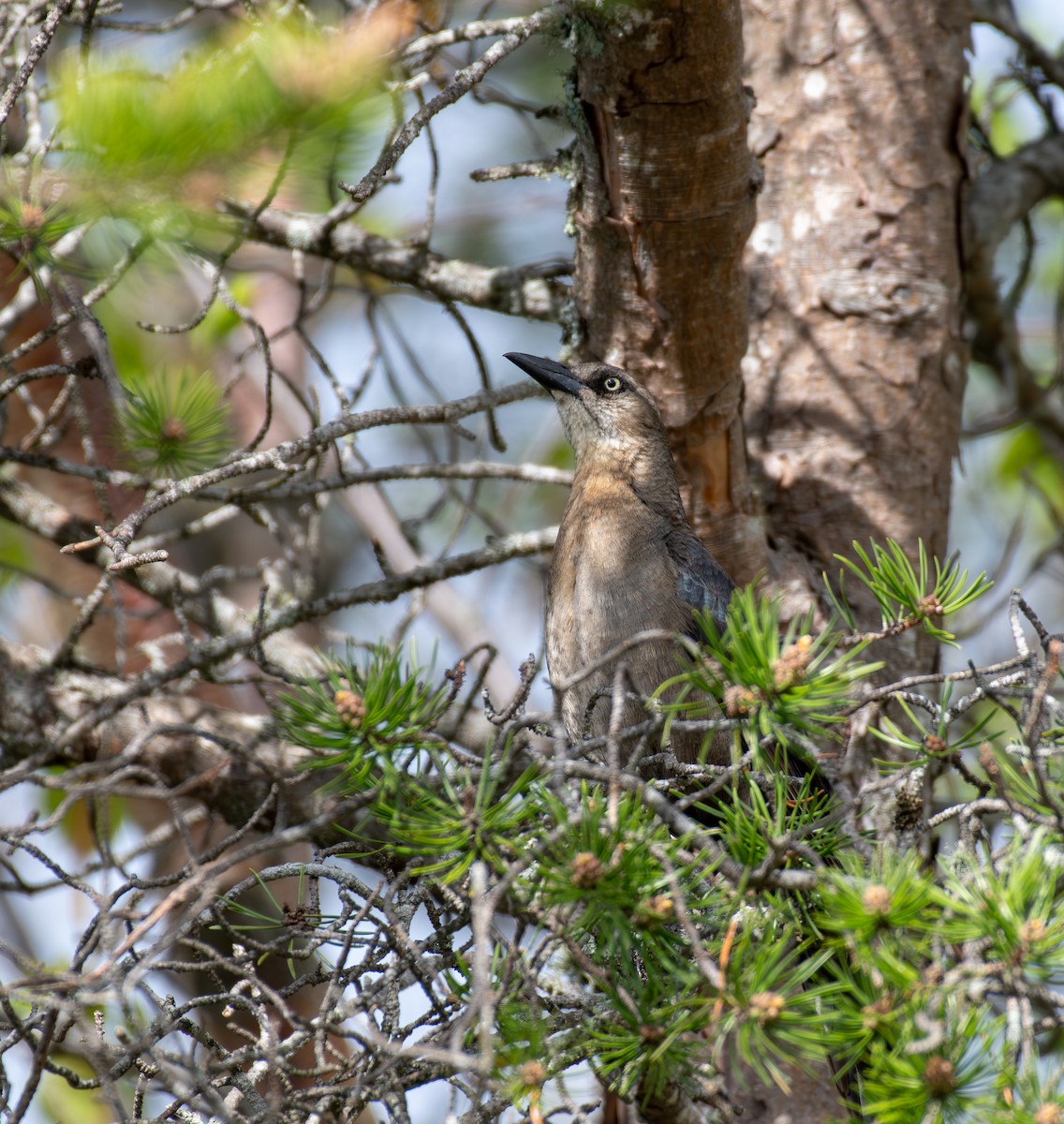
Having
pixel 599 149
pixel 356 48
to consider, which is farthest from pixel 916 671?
pixel 356 48

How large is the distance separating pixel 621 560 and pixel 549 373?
29.5 inches

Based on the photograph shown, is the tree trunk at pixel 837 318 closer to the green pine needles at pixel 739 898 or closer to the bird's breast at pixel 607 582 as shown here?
the bird's breast at pixel 607 582

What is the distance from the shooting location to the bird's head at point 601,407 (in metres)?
3.77

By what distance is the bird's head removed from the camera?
3766 mm

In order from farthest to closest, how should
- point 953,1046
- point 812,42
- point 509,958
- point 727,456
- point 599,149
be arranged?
point 812,42 → point 727,456 → point 599,149 → point 509,958 → point 953,1046

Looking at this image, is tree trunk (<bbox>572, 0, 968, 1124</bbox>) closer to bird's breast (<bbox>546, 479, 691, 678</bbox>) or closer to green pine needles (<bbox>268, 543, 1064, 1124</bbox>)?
bird's breast (<bbox>546, 479, 691, 678</bbox>)

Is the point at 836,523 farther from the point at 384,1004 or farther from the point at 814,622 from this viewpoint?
the point at 384,1004

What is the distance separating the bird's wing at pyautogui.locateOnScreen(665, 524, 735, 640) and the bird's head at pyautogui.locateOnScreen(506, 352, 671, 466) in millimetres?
330

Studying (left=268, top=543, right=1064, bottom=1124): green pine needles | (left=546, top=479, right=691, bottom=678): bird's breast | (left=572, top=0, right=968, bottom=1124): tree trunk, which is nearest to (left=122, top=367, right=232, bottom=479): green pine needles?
(left=546, top=479, right=691, bottom=678): bird's breast

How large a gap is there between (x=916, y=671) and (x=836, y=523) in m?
0.59

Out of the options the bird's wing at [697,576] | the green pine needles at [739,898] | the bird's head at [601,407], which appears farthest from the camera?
the bird's head at [601,407]

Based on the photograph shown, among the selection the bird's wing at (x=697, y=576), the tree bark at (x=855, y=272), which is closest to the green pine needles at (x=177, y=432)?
the bird's wing at (x=697, y=576)

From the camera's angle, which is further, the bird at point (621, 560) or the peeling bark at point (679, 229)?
the bird at point (621, 560)

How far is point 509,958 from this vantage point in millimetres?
1820
